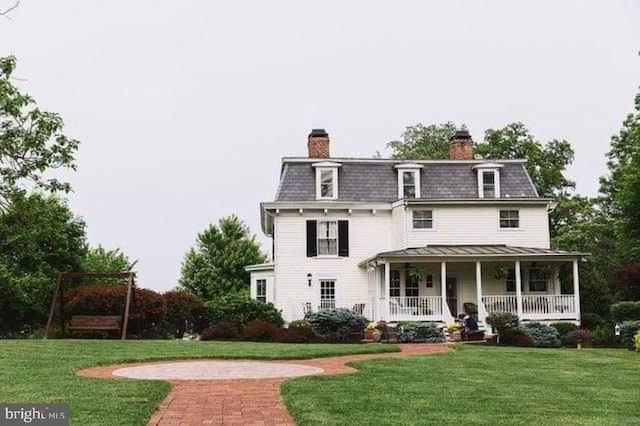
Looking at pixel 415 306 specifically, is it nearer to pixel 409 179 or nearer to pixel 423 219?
pixel 423 219

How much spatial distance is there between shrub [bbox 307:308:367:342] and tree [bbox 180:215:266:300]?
70.2 ft

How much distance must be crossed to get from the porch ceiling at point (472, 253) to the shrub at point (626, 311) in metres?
2.99

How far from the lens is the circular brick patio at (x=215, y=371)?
10.8 m

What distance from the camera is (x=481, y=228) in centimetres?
2822

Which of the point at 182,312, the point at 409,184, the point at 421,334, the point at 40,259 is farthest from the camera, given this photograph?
the point at 409,184

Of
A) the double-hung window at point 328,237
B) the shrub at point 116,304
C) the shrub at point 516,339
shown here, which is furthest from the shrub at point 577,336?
the shrub at point 116,304

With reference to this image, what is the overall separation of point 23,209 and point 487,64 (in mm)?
14696

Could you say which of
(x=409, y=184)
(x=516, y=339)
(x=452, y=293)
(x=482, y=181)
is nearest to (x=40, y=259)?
(x=409, y=184)

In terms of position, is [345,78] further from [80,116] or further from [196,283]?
[196,283]

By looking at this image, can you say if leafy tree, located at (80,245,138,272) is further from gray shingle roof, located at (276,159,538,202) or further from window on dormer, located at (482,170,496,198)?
window on dormer, located at (482,170,496,198)

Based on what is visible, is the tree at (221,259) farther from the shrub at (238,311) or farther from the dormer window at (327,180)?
→ the shrub at (238,311)

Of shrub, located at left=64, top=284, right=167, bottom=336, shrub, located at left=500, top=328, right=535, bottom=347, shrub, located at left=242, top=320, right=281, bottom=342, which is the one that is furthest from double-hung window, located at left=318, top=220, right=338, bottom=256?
shrub, located at left=500, top=328, right=535, bottom=347

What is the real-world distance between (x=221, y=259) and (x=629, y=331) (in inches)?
1136

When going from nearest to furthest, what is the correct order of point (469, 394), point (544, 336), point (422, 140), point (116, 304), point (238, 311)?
point (469, 394) < point (544, 336) < point (116, 304) < point (238, 311) < point (422, 140)
